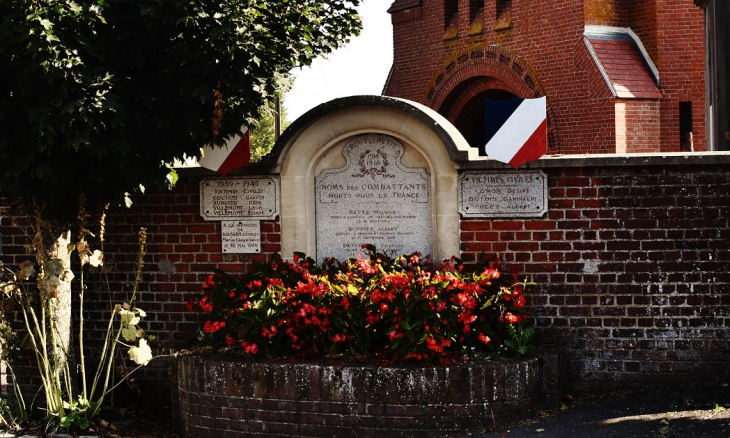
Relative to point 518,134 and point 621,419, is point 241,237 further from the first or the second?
point 621,419

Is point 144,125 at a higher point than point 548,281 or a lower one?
higher

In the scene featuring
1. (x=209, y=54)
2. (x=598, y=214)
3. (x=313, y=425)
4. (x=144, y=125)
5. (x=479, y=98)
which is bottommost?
(x=313, y=425)

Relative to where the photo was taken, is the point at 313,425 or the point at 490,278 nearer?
the point at 313,425

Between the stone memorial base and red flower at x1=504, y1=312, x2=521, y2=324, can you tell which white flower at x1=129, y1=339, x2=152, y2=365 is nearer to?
the stone memorial base

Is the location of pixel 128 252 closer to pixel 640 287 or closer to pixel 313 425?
pixel 313 425

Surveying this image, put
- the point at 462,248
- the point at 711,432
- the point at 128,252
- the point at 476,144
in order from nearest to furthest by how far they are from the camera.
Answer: the point at 711,432 < the point at 462,248 < the point at 128,252 < the point at 476,144

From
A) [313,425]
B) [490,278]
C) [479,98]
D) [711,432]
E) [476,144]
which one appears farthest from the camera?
[476,144]

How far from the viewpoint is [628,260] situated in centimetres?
737

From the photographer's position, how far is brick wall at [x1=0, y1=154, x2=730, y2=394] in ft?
23.8

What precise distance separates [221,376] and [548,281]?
272 cm

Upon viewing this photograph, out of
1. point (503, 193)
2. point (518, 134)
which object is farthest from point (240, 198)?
point (518, 134)

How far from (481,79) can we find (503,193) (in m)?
13.1

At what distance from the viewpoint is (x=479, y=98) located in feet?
68.0

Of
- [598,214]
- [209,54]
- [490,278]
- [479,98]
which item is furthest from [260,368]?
[479,98]
